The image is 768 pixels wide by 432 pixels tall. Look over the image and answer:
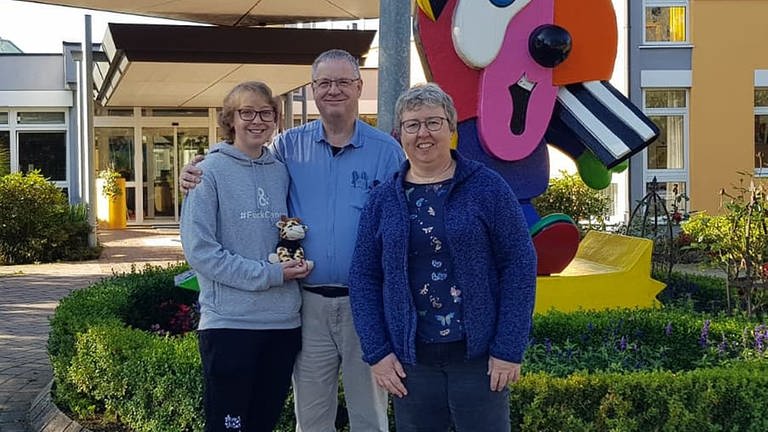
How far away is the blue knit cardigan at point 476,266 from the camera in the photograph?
2926 mm

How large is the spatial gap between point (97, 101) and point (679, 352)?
790 inches

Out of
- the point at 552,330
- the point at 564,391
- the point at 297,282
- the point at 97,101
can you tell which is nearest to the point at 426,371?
the point at 297,282

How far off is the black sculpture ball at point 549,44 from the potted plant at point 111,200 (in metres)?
17.1

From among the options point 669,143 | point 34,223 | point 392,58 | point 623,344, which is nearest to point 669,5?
point 669,143

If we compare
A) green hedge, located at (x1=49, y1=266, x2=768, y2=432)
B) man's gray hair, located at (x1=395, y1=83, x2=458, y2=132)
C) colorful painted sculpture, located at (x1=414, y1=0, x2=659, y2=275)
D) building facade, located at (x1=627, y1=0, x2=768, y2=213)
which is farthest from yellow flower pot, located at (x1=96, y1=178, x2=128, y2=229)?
man's gray hair, located at (x1=395, y1=83, x2=458, y2=132)

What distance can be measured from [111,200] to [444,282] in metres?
20.7

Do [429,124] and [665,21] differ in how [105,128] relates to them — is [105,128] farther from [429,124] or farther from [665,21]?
[429,124]

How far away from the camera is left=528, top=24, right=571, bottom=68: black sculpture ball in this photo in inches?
→ 267

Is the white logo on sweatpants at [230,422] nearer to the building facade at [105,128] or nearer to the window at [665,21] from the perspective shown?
the window at [665,21]

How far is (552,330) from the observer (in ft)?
19.0

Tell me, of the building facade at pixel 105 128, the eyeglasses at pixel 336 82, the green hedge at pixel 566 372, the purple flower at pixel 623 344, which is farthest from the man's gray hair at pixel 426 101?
the building facade at pixel 105 128

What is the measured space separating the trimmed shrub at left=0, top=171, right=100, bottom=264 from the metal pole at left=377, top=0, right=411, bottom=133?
36.9ft

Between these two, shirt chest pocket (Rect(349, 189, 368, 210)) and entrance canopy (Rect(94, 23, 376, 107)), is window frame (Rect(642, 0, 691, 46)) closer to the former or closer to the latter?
entrance canopy (Rect(94, 23, 376, 107))

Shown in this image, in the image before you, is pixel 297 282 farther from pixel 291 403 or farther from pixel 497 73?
pixel 497 73
